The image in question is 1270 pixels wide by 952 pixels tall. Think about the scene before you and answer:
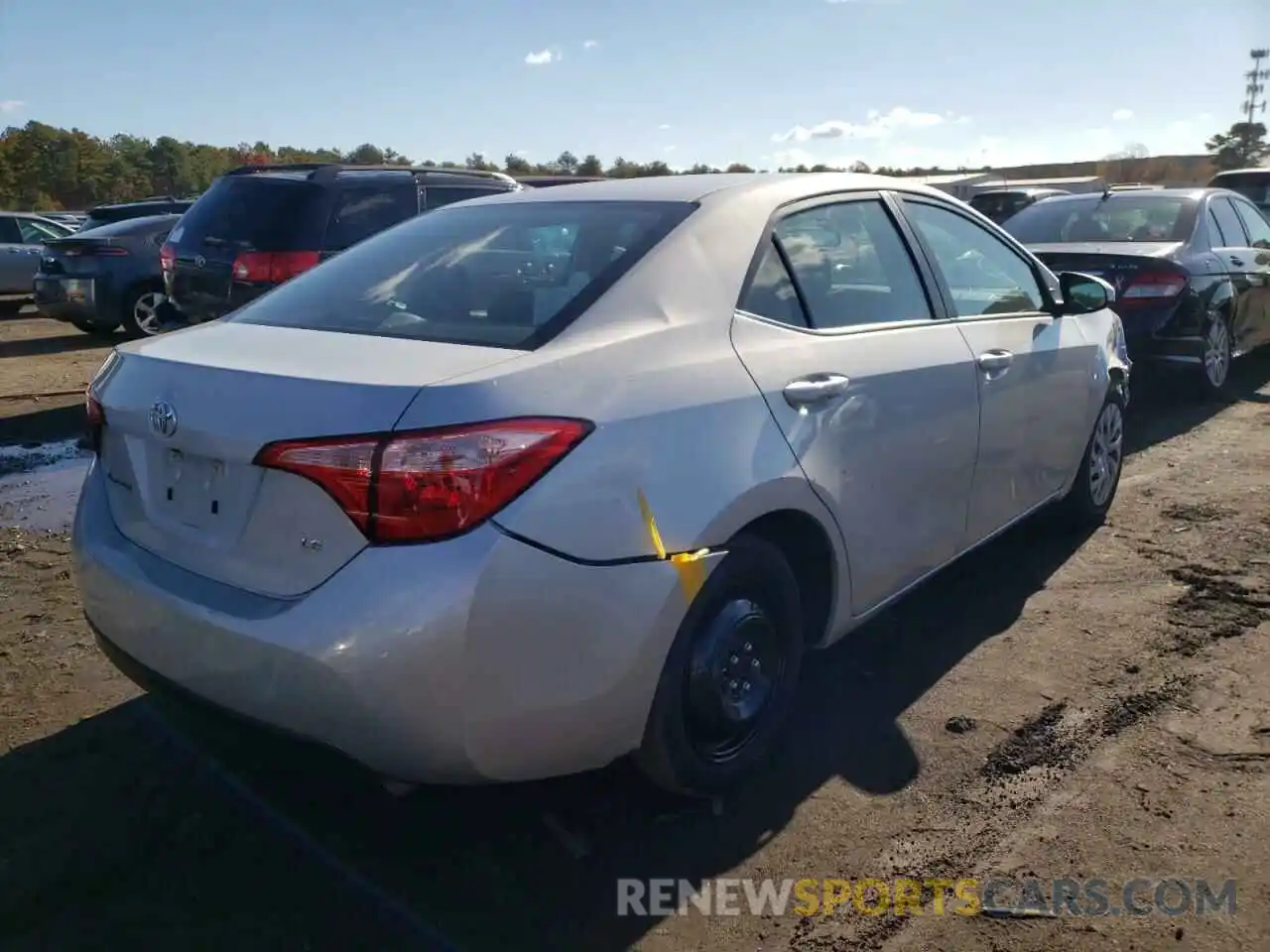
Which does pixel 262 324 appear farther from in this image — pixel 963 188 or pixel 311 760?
pixel 963 188

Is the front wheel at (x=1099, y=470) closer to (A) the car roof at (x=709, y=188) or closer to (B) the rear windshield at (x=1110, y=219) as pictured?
(A) the car roof at (x=709, y=188)

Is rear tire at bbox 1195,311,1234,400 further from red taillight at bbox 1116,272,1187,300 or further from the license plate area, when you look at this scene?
the license plate area

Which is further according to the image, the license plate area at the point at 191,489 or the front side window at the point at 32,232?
the front side window at the point at 32,232

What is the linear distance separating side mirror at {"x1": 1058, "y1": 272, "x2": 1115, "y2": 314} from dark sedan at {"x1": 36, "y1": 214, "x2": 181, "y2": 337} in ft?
32.8

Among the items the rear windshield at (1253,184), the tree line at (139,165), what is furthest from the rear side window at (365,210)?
the tree line at (139,165)

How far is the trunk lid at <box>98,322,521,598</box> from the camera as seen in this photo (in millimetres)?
2330

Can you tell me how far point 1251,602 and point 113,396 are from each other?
4137 millimetres

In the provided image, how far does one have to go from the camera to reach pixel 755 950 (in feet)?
7.98

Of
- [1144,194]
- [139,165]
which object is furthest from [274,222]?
[139,165]

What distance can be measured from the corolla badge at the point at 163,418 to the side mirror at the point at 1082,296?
3584 millimetres

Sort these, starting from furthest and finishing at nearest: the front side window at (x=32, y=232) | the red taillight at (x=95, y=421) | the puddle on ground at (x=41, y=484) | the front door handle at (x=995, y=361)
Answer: the front side window at (x=32, y=232), the puddle on ground at (x=41, y=484), the front door handle at (x=995, y=361), the red taillight at (x=95, y=421)

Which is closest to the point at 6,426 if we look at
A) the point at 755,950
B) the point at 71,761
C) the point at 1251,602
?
the point at 71,761

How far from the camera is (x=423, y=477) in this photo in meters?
2.25

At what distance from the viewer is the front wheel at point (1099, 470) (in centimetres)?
500
